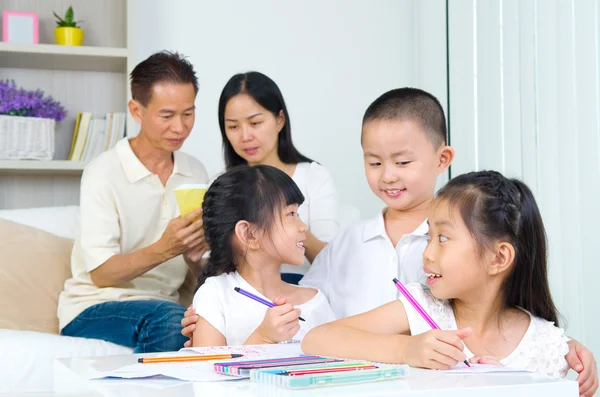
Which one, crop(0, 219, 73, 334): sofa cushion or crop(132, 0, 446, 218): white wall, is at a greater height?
crop(132, 0, 446, 218): white wall

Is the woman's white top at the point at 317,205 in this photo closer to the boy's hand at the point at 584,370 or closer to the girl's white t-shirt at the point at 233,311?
the girl's white t-shirt at the point at 233,311

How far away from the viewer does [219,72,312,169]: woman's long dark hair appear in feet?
7.29


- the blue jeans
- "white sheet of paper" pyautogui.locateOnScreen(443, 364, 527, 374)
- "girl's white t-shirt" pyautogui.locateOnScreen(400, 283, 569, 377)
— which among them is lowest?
the blue jeans

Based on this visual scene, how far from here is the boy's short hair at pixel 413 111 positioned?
5.80 feet

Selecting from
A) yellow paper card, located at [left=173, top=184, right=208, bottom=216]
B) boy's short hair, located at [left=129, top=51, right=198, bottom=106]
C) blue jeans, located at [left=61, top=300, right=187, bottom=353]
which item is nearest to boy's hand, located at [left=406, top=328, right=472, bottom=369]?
yellow paper card, located at [left=173, top=184, right=208, bottom=216]

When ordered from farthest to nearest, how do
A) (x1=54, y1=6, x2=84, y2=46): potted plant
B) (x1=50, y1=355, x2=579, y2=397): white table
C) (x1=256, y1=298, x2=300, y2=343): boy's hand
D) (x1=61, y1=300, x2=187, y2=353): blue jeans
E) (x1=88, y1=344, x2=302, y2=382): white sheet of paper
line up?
(x1=54, y1=6, x2=84, y2=46): potted plant, (x1=61, y1=300, x2=187, y2=353): blue jeans, (x1=256, y1=298, x2=300, y2=343): boy's hand, (x1=88, y1=344, x2=302, y2=382): white sheet of paper, (x1=50, y1=355, x2=579, y2=397): white table

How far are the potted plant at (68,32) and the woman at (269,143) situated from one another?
1.02m

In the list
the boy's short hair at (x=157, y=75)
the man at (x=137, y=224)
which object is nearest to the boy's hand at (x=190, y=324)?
the man at (x=137, y=224)

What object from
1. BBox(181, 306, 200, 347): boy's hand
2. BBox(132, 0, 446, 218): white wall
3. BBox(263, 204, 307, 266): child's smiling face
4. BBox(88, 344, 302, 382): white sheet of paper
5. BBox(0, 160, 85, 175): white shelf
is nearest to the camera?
BBox(88, 344, 302, 382): white sheet of paper

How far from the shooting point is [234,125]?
2221 millimetres

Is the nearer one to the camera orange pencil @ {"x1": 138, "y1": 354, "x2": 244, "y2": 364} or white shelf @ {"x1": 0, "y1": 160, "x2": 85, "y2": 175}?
orange pencil @ {"x1": 138, "y1": 354, "x2": 244, "y2": 364}

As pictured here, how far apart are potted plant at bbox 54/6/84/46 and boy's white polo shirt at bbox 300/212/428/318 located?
162cm

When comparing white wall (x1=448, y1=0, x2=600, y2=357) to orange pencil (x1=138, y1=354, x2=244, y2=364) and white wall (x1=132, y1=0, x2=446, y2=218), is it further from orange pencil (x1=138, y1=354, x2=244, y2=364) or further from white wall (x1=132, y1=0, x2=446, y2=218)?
orange pencil (x1=138, y1=354, x2=244, y2=364)

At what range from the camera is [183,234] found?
195 centimetres
